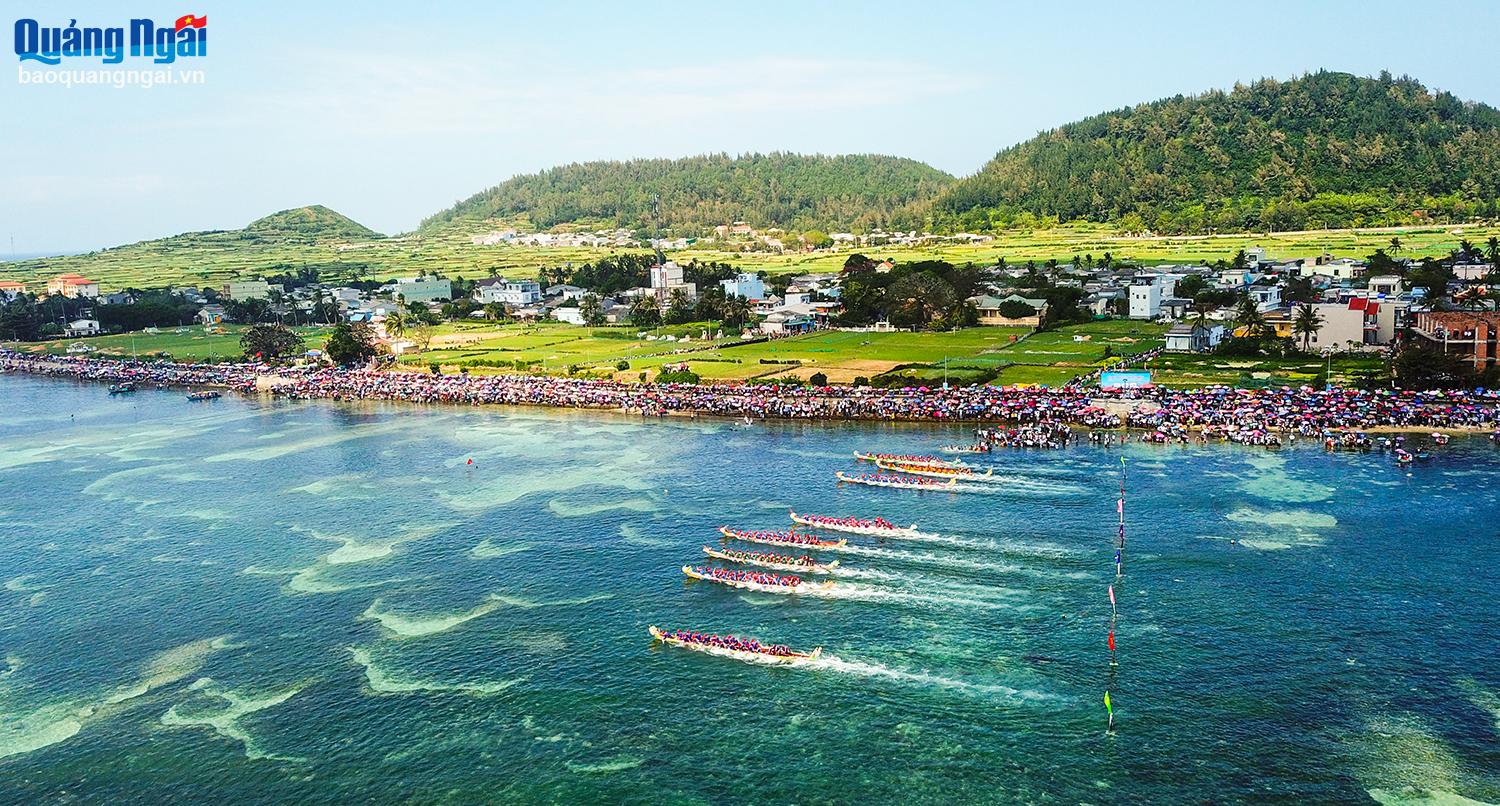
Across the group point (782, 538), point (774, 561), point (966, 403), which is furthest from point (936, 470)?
point (966, 403)

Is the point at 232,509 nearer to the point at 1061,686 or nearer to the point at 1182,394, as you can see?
the point at 1061,686

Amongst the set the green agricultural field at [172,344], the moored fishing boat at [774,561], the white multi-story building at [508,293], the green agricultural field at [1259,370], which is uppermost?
the white multi-story building at [508,293]

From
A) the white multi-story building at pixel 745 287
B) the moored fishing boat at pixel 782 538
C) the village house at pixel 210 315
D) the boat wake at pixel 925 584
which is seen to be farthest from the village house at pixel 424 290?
the boat wake at pixel 925 584

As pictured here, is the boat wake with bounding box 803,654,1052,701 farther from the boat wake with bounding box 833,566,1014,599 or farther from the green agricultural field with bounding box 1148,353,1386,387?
the green agricultural field with bounding box 1148,353,1386,387

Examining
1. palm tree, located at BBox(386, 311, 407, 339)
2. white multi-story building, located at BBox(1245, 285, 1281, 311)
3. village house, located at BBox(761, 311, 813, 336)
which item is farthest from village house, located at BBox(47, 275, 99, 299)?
white multi-story building, located at BBox(1245, 285, 1281, 311)

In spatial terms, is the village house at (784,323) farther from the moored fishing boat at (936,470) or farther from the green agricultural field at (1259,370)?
the moored fishing boat at (936,470)

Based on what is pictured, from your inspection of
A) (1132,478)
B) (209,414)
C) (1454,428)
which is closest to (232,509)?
(209,414)
